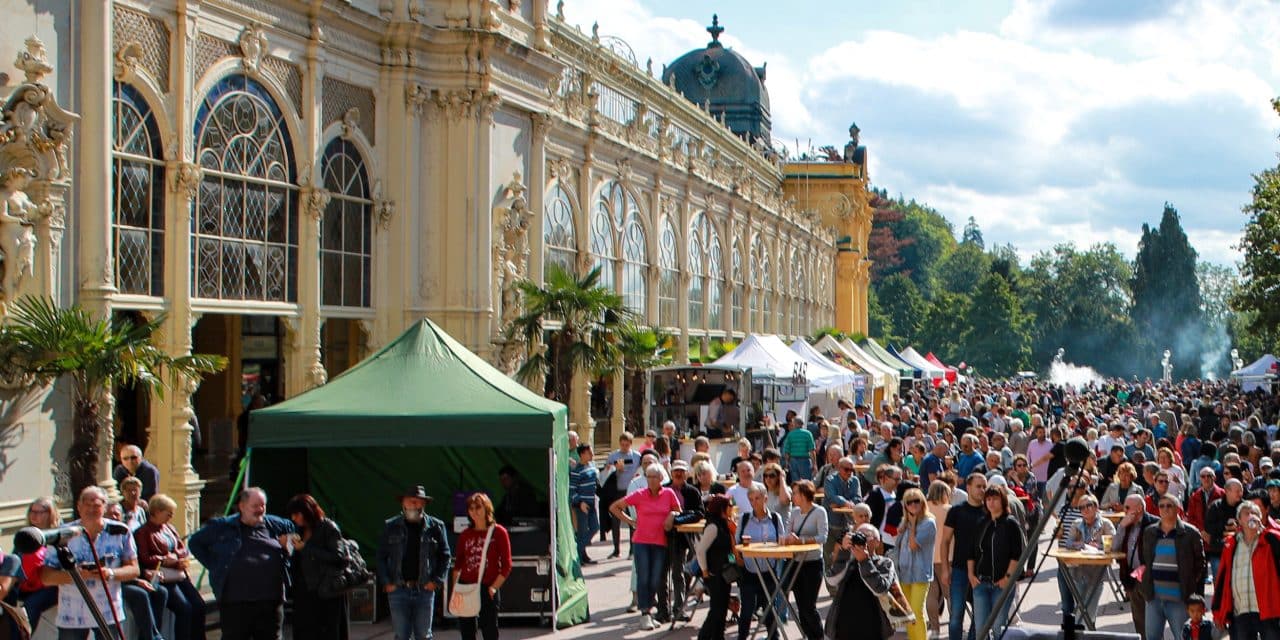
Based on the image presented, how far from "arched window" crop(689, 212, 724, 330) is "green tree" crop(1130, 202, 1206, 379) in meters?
82.3

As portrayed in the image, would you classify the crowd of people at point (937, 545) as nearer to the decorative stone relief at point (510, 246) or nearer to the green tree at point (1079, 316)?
the decorative stone relief at point (510, 246)

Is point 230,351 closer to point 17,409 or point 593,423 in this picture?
point 593,423

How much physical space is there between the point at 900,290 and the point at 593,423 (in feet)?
281

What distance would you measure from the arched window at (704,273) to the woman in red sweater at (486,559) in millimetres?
31388

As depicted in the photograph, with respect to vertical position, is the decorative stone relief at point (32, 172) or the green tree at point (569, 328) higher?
the decorative stone relief at point (32, 172)

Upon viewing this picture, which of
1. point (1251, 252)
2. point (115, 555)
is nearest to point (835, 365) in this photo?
point (1251, 252)

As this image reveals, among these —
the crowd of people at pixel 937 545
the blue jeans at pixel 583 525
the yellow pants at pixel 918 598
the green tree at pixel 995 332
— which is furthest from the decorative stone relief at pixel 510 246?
the green tree at pixel 995 332

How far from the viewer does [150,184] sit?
1947 cm

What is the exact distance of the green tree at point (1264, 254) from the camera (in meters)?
38.4

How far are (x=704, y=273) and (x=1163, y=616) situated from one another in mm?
33002

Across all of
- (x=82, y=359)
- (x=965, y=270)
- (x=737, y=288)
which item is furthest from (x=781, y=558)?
(x=965, y=270)

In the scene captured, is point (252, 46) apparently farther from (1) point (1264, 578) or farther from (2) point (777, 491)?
(1) point (1264, 578)

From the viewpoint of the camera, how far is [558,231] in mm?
33312

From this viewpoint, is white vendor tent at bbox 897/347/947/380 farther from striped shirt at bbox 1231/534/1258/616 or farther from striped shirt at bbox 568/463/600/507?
striped shirt at bbox 1231/534/1258/616
